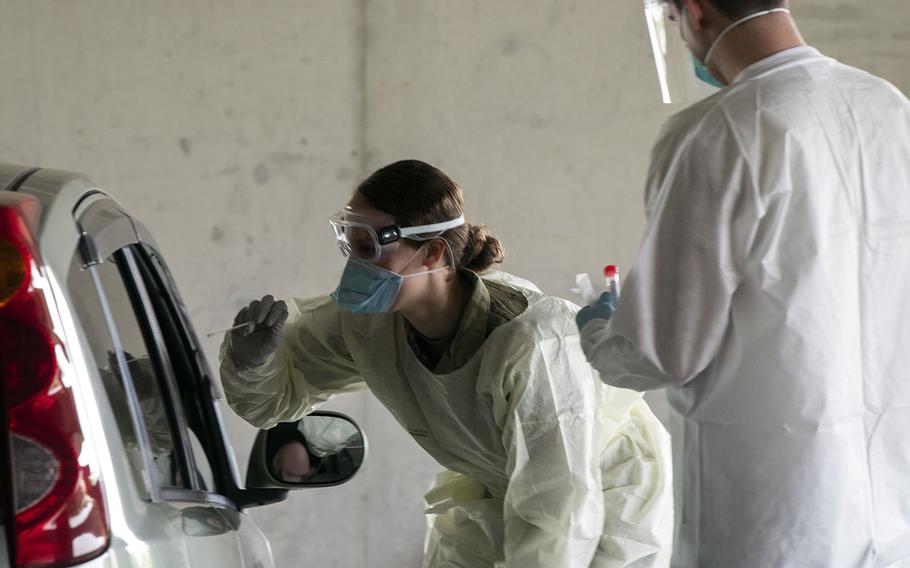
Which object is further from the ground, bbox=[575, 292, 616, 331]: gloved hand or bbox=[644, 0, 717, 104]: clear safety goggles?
bbox=[644, 0, 717, 104]: clear safety goggles

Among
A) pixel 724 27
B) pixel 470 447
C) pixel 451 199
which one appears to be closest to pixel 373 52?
pixel 451 199

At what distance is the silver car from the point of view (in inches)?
35.9

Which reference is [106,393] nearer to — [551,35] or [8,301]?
[8,301]

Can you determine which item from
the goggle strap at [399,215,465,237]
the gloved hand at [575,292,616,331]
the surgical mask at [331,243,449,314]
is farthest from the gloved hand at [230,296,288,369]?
the gloved hand at [575,292,616,331]

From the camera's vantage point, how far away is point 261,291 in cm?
400

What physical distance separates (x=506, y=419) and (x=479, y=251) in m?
0.46

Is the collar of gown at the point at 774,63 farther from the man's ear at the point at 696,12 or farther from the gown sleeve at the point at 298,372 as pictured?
the gown sleeve at the point at 298,372

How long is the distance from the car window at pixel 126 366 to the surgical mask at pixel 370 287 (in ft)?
2.25

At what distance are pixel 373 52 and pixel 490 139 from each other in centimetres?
57

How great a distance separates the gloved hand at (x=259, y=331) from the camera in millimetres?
2316

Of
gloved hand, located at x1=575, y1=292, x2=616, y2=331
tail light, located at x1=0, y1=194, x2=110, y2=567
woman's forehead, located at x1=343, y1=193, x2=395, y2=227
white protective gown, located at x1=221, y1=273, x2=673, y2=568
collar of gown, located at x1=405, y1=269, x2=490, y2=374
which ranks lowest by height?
white protective gown, located at x1=221, y1=273, x2=673, y2=568

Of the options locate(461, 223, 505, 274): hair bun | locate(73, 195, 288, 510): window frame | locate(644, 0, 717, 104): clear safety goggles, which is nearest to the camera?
locate(73, 195, 288, 510): window frame

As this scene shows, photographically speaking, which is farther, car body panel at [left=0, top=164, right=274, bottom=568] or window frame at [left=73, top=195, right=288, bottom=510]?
window frame at [left=73, top=195, right=288, bottom=510]

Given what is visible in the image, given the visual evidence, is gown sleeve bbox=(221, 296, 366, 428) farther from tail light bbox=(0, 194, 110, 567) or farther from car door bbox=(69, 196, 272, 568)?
tail light bbox=(0, 194, 110, 567)
